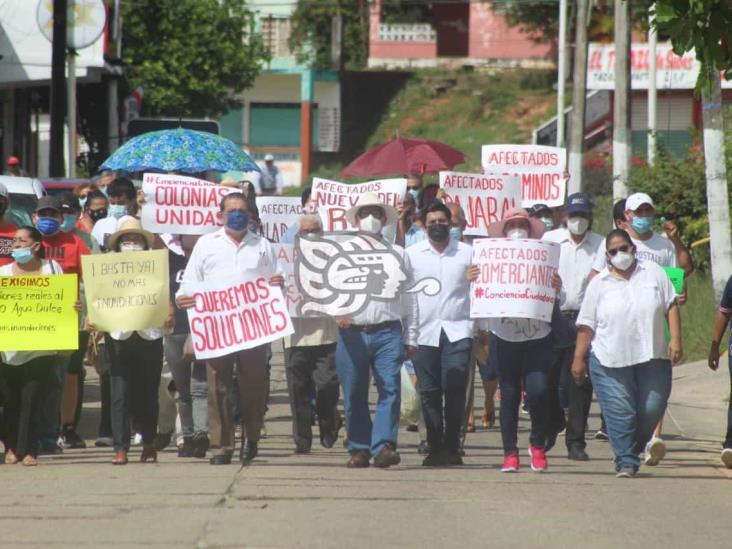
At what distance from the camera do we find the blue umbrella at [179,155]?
15664 millimetres

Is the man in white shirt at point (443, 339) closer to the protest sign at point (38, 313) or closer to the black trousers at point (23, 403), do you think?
the protest sign at point (38, 313)

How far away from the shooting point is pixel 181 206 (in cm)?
1323

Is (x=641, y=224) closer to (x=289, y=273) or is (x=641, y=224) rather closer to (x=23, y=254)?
(x=289, y=273)

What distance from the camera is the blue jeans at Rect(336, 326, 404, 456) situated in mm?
11969

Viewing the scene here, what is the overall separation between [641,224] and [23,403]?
4.77 meters

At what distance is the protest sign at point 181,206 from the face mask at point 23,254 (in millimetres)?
1321

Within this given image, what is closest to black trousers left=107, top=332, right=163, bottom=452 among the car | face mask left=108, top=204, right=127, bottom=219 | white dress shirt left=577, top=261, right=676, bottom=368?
face mask left=108, top=204, right=127, bottom=219

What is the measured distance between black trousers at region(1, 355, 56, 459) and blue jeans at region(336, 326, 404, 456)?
2176mm

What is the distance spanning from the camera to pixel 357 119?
54719 mm

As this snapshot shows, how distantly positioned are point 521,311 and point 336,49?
43.3 meters

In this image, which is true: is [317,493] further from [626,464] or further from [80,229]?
[80,229]

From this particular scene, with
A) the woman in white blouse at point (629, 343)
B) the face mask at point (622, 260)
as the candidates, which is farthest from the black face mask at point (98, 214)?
the face mask at point (622, 260)

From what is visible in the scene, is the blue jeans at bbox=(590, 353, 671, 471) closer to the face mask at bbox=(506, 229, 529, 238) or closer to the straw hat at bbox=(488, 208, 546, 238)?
the face mask at bbox=(506, 229, 529, 238)

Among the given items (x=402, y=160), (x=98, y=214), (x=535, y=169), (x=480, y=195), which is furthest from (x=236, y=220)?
(x=402, y=160)
